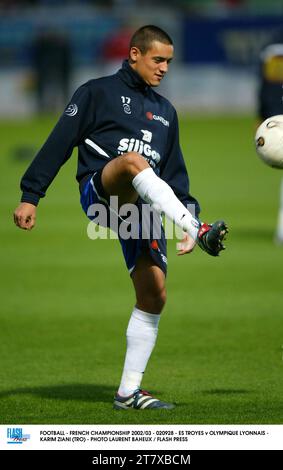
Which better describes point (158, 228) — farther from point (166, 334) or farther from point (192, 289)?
point (192, 289)

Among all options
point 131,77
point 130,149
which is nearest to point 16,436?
point 130,149

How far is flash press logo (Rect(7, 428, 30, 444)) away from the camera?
21.5ft

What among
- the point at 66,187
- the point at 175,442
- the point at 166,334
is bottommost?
the point at 175,442

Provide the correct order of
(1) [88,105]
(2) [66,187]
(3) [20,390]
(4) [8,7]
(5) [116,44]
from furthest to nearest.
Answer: (4) [8,7]
(5) [116,44]
(2) [66,187]
(3) [20,390]
(1) [88,105]

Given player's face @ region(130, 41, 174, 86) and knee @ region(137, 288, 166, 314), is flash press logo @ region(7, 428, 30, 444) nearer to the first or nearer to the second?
knee @ region(137, 288, 166, 314)

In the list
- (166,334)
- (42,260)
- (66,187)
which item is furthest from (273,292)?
(66,187)

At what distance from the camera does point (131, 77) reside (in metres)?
7.59

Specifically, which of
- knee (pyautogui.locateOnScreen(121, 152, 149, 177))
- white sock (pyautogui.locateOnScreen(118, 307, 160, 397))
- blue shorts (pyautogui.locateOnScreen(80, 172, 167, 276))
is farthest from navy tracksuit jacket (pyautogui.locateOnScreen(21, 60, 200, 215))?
white sock (pyautogui.locateOnScreen(118, 307, 160, 397))

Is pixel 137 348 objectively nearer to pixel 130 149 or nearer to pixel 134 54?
pixel 130 149

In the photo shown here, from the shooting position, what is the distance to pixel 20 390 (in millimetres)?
8242

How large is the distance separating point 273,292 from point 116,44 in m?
29.4

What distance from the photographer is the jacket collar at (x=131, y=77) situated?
7.56 m

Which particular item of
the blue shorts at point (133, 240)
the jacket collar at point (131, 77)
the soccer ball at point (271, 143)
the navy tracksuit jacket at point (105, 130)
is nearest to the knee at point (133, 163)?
the blue shorts at point (133, 240)

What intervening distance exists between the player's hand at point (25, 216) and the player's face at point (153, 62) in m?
1.15
